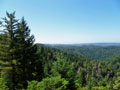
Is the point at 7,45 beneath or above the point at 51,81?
above

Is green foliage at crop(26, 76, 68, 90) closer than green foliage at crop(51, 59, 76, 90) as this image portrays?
Yes

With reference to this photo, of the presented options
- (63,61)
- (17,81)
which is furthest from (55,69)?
(17,81)

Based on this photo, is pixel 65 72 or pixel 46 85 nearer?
pixel 46 85

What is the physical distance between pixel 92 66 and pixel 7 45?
108 metres

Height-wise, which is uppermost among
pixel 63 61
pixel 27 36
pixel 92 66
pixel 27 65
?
pixel 27 36

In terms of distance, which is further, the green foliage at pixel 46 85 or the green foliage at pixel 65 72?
the green foliage at pixel 65 72

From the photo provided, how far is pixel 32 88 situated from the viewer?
6.95m

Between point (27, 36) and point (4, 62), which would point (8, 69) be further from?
point (27, 36)

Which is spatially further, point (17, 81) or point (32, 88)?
point (17, 81)

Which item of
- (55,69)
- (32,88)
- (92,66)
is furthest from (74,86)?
(92,66)

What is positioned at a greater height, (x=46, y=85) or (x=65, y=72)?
(x=46, y=85)

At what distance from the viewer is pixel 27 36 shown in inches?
602

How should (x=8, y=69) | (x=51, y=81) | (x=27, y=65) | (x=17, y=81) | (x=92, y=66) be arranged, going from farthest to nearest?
(x=92, y=66) → (x=27, y=65) → (x=17, y=81) → (x=8, y=69) → (x=51, y=81)

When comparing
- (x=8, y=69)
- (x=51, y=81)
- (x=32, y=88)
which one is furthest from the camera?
(x=8, y=69)
